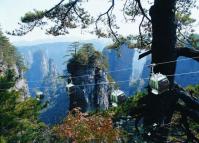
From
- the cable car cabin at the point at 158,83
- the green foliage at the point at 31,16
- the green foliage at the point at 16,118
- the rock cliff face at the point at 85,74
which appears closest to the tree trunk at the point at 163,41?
the cable car cabin at the point at 158,83

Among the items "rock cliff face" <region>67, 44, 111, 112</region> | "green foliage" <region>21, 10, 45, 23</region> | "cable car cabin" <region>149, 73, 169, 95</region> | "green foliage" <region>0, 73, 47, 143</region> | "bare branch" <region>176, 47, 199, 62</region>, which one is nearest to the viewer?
"cable car cabin" <region>149, 73, 169, 95</region>

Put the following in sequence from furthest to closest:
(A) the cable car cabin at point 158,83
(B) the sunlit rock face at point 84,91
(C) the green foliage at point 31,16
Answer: (B) the sunlit rock face at point 84,91, (C) the green foliage at point 31,16, (A) the cable car cabin at point 158,83

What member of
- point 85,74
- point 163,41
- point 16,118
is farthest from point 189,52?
point 85,74

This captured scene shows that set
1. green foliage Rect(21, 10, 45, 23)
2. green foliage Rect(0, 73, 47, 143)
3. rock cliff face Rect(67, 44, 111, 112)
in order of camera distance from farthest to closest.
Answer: rock cliff face Rect(67, 44, 111, 112) < green foliage Rect(0, 73, 47, 143) < green foliage Rect(21, 10, 45, 23)

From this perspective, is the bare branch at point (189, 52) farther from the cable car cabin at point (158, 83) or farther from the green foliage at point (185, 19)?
the green foliage at point (185, 19)

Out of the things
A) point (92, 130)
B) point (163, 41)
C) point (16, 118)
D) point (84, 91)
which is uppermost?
point (163, 41)

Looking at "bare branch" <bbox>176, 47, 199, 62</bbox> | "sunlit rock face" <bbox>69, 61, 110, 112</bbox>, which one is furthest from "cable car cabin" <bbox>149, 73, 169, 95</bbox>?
"sunlit rock face" <bbox>69, 61, 110, 112</bbox>

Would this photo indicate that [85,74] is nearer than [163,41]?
No

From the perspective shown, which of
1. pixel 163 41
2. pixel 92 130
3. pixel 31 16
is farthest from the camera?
pixel 92 130

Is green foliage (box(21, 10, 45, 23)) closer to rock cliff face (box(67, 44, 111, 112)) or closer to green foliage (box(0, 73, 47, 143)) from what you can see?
green foliage (box(0, 73, 47, 143))

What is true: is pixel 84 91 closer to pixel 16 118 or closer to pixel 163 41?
pixel 16 118

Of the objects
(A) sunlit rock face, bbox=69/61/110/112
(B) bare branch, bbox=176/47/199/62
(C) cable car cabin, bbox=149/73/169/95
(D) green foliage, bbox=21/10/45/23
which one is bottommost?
(A) sunlit rock face, bbox=69/61/110/112

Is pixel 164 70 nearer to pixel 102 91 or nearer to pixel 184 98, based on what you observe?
pixel 184 98

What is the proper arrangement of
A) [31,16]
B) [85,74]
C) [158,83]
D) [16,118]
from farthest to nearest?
[85,74] → [16,118] → [31,16] → [158,83]
